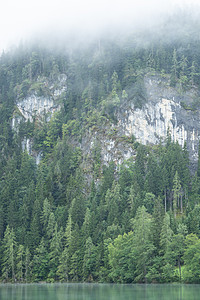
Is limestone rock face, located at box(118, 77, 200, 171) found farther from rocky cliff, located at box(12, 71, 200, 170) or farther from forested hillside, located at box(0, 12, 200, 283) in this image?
forested hillside, located at box(0, 12, 200, 283)

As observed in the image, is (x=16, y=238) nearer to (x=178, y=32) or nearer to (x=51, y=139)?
(x=51, y=139)

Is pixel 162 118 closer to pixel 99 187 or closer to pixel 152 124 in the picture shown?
pixel 152 124

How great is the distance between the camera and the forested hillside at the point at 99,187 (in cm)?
9738

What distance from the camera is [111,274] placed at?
97312 mm

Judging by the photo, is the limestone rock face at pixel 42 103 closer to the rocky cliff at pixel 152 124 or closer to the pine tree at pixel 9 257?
the rocky cliff at pixel 152 124

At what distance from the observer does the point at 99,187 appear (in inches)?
5822

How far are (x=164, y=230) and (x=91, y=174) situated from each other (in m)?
63.7

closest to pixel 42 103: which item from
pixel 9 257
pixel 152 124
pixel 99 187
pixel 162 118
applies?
pixel 152 124

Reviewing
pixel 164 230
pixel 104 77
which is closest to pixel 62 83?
pixel 104 77

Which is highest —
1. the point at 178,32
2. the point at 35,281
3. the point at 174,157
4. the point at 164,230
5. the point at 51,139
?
the point at 178,32

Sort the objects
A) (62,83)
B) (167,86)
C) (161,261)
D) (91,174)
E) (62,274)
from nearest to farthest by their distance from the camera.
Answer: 1. (161,261)
2. (62,274)
3. (91,174)
4. (167,86)
5. (62,83)

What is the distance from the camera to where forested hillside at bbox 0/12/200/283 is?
97375 millimetres

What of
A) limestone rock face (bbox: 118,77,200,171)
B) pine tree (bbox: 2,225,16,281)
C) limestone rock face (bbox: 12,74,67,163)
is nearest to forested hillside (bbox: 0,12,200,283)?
pine tree (bbox: 2,225,16,281)

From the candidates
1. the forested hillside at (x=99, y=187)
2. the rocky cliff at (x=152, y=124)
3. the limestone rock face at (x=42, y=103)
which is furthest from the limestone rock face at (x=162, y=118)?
the limestone rock face at (x=42, y=103)
